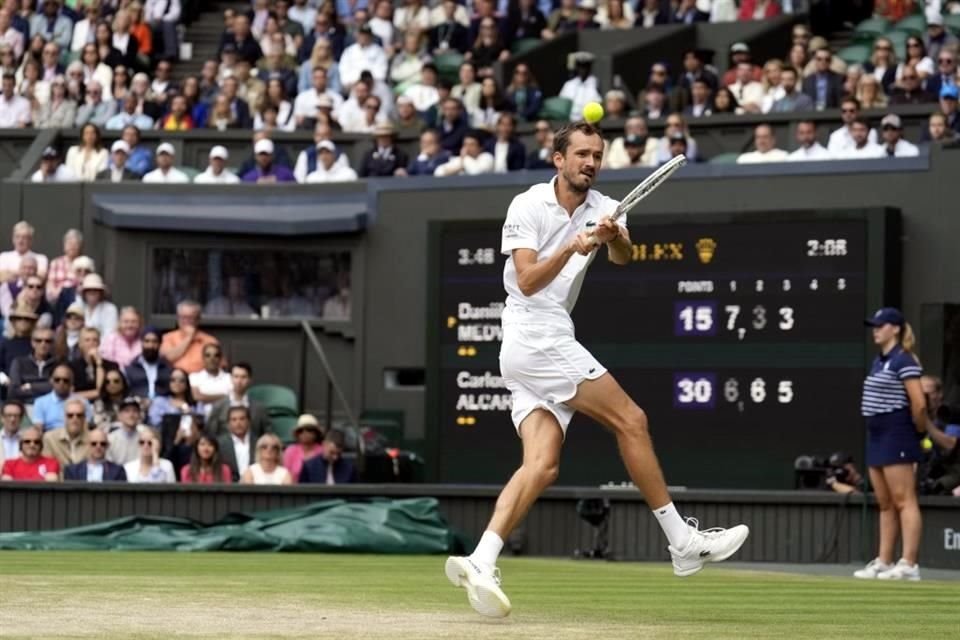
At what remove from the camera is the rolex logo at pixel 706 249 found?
58.3 feet

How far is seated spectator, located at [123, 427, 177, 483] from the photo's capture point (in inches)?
703

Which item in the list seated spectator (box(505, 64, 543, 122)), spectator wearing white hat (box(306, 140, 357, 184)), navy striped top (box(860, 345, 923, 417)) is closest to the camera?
navy striped top (box(860, 345, 923, 417))

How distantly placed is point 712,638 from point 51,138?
1698 centimetres

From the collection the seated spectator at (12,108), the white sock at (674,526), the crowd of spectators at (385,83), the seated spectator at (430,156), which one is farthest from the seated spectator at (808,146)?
the white sock at (674,526)

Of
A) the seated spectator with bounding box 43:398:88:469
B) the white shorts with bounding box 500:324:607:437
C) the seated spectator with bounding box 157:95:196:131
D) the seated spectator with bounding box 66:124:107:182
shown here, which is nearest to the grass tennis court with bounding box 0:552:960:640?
the white shorts with bounding box 500:324:607:437

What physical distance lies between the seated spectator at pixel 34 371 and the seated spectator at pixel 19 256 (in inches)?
72.1

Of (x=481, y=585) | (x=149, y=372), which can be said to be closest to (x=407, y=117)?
(x=149, y=372)

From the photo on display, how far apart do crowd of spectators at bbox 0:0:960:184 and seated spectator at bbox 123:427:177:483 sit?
4.49 meters

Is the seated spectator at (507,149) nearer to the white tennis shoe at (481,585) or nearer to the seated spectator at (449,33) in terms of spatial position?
the seated spectator at (449,33)

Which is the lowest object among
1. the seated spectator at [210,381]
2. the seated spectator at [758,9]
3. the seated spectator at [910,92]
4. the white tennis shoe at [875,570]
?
the white tennis shoe at [875,570]

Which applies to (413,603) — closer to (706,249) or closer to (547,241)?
(547,241)

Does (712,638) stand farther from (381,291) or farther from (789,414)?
(381,291)

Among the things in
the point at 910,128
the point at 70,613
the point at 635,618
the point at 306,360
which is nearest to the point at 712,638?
the point at 635,618

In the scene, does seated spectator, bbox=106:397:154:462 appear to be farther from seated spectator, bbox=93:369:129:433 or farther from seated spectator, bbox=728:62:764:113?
seated spectator, bbox=728:62:764:113
